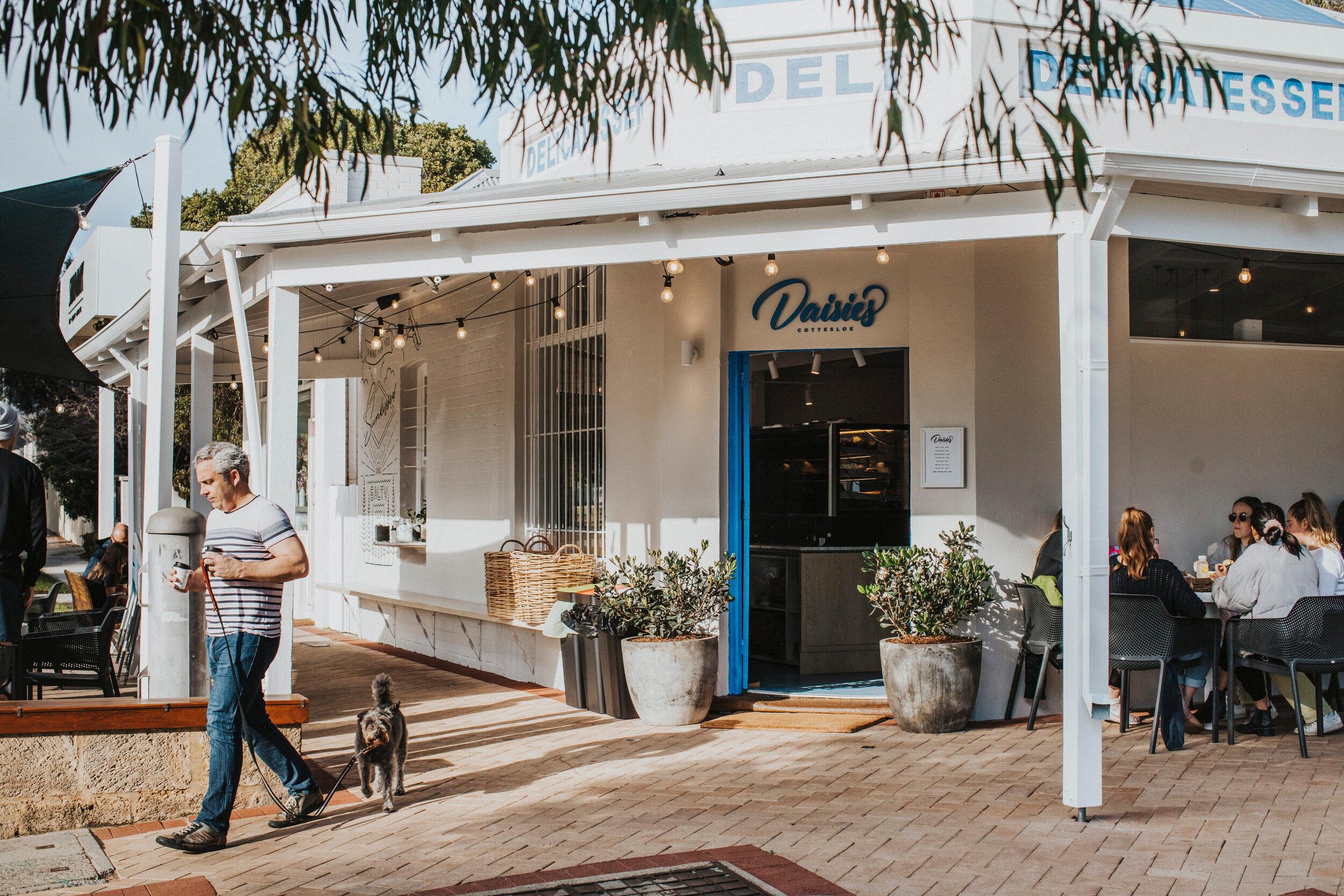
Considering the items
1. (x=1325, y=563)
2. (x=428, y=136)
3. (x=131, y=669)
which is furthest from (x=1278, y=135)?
(x=428, y=136)

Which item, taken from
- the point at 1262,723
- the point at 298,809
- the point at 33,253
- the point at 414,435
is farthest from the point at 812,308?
the point at 414,435

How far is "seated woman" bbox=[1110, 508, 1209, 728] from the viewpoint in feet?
22.6

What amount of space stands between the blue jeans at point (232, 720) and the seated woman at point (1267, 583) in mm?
5337

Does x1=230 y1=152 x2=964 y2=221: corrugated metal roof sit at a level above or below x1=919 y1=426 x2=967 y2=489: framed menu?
above

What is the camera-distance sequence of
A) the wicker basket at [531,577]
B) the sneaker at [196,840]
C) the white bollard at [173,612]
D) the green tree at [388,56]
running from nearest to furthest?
1. the green tree at [388,56]
2. the sneaker at [196,840]
3. the white bollard at [173,612]
4. the wicker basket at [531,577]

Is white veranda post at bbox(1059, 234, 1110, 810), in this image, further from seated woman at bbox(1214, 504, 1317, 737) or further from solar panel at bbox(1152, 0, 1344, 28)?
solar panel at bbox(1152, 0, 1344, 28)

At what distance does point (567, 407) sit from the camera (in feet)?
30.4

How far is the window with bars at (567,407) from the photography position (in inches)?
349

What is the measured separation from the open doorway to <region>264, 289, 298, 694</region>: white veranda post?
122 inches

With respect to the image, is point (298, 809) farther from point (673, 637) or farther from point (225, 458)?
point (673, 637)

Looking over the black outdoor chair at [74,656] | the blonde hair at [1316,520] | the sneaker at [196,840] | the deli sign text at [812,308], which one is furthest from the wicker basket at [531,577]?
the blonde hair at [1316,520]

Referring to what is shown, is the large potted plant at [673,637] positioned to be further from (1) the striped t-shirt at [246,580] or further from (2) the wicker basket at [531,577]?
(1) the striped t-shirt at [246,580]

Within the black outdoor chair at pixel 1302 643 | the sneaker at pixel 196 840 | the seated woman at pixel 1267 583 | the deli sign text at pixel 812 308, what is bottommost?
the sneaker at pixel 196 840

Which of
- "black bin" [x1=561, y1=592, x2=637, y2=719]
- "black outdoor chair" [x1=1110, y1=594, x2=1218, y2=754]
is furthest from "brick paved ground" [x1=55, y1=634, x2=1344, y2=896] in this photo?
"black outdoor chair" [x1=1110, y1=594, x2=1218, y2=754]
